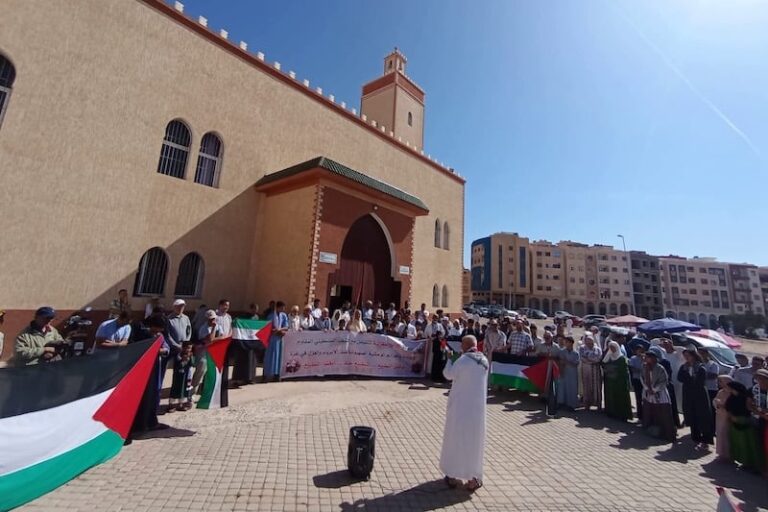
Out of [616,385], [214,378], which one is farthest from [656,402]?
[214,378]

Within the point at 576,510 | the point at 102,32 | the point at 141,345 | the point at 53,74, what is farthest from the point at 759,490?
the point at 102,32

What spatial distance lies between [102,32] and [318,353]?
10.4m

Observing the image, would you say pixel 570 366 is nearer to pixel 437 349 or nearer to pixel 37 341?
pixel 437 349

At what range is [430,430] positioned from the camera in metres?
5.79

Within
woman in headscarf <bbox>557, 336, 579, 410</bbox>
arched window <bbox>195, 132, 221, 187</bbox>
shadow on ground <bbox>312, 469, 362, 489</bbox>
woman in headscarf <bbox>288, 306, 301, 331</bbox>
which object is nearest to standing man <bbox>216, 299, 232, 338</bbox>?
woman in headscarf <bbox>288, 306, 301, 331</bbox>

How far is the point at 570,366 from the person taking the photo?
7.97 meters

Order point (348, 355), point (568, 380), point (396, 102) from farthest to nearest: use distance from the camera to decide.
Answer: point (396, 102) < point (348, 355) < point (568, 380)

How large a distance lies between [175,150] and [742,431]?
1466 cm

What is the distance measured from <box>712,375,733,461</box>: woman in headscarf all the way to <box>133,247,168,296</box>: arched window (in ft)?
42.9

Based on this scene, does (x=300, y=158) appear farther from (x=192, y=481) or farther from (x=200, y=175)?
(x=192, y=481)

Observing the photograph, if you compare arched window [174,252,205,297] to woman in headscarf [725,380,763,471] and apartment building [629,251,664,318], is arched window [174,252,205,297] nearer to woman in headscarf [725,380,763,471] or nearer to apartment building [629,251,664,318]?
woman in headscarf [725,380,763,471]

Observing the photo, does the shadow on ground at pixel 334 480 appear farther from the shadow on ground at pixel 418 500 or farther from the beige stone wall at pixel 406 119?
the beige stone wall at pixel 406 119

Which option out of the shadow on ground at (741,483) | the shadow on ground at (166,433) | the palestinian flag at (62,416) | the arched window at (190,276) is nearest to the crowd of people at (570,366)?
the shadow on ground at (166,433)

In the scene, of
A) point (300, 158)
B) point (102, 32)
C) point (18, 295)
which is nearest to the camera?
point (18, 295)
